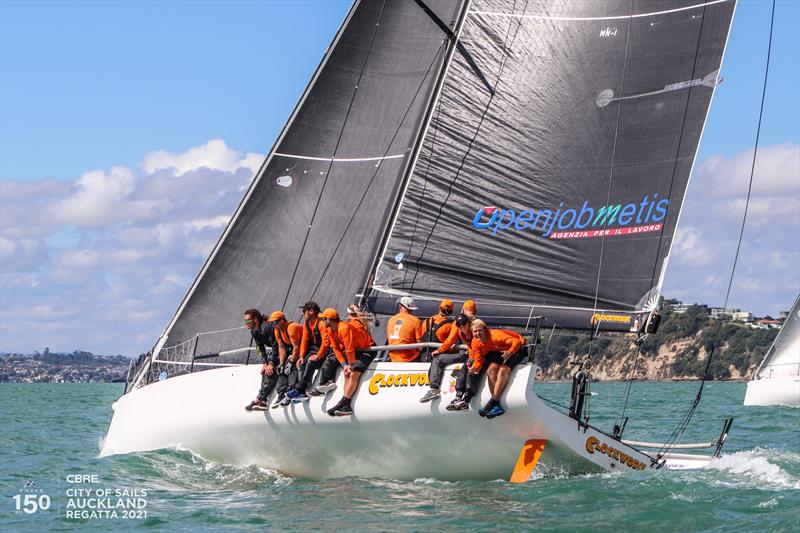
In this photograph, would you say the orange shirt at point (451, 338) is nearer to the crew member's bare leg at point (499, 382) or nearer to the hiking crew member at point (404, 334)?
the hiking crew member at point (404, 334)

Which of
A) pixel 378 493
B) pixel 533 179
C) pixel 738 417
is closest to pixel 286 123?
pixel 533 179

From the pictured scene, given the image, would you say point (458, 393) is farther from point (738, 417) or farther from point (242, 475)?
point (738, 417)

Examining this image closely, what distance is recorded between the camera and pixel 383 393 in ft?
42.5

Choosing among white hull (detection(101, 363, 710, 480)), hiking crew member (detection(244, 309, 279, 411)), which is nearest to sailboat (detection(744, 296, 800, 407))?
white hull (detection(101, 363, 710, 480))

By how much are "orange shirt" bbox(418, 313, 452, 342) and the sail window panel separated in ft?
9.63

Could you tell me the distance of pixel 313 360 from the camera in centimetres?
1367

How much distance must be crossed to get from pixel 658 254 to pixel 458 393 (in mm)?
3568

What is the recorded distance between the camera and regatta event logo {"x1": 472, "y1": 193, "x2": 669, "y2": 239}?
14484 mm

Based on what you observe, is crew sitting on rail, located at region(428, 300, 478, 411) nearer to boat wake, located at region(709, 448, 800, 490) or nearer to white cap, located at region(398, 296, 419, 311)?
white cap, located at region(398, 296, 419, 311)

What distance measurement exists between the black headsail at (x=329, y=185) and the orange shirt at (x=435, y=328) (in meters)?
2.97

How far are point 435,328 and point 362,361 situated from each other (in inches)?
41.2

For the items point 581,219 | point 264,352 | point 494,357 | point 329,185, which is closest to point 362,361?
point 264,352

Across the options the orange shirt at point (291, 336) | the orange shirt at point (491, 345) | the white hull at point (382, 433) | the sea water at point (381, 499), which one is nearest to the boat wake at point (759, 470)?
the sea water at point (381, 499)

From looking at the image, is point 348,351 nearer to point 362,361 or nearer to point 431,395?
point 362,361
